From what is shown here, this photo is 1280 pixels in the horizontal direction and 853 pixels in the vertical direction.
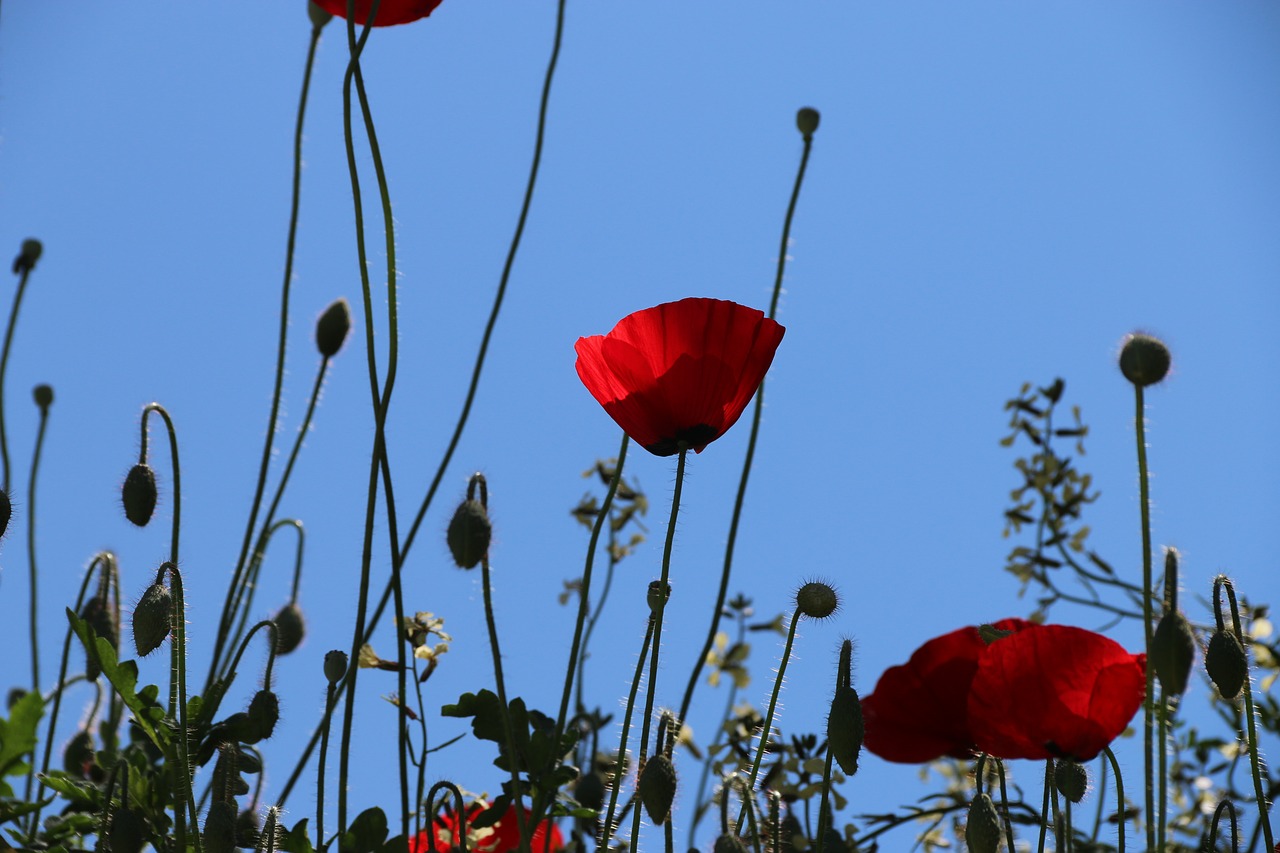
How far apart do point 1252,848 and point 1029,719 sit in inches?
5.7

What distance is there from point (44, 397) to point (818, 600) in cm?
98

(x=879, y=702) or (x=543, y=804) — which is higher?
(x=879, y=702)

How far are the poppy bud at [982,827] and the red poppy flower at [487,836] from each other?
302mm

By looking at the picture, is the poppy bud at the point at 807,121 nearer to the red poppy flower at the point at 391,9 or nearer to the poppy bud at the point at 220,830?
the red poppy flower at the point at 391,9

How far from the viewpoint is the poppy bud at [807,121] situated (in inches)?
49.2

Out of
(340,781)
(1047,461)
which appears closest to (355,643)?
(340,781)

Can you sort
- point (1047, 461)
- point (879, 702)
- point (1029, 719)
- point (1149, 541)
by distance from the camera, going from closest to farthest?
1. point (1149, 541)
2. point (1029, 719)
3. point (879, 702)
4. point (1047, 461)

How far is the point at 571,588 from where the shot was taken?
1.42m

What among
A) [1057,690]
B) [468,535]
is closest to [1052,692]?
[1057,690]

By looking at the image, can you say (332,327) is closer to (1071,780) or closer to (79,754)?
(79,754)

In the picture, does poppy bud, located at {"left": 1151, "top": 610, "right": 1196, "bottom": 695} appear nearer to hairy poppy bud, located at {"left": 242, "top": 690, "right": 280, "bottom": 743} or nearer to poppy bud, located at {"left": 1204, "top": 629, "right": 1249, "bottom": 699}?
poppy bud, located at {"left": 1204, "top": 629, "right": 1249, "bottom": 699}

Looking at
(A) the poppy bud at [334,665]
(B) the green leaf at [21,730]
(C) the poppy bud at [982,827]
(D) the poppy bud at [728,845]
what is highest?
(A) the poppy bud at [334,665]

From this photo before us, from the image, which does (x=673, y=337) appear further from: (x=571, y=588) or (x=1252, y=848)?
(x=571, y=588)

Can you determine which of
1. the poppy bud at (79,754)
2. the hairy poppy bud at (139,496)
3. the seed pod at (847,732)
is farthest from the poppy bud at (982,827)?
the poppy bud at (79,754)
